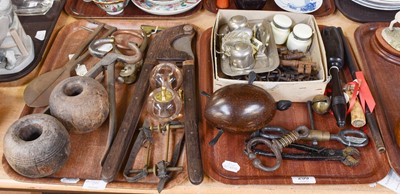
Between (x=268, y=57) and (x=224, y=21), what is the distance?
0.16 m

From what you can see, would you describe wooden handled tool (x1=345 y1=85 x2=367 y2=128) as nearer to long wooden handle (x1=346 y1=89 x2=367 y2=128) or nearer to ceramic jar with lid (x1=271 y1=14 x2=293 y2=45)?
long wooden handle (x1=346 y1=89 x2=367 y2=128)

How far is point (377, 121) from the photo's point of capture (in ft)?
2.38

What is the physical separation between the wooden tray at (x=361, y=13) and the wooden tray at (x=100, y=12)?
0.40 meters

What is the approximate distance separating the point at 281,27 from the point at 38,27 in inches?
24.8

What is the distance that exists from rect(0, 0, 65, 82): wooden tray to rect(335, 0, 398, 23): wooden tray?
31.1 inches

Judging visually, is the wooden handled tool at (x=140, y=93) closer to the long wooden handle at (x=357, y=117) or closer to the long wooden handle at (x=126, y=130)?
the long wooden handle at (x=126, y=130)

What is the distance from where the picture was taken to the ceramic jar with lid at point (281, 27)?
2.71 feet

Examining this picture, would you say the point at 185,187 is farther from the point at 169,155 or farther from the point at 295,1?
the point at 295,1

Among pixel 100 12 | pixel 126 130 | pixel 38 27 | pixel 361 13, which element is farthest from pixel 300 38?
pixel 38 27

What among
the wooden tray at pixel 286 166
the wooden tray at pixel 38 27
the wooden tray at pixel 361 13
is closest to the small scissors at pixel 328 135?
the wooden tray at pixel 286 166

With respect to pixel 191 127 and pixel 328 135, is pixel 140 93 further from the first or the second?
pixel 328 135

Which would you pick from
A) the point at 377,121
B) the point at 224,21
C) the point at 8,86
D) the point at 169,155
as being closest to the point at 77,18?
the point at 8,86

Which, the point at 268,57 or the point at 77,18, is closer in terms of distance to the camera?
the point at 268,57

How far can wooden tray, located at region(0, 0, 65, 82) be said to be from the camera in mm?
821
